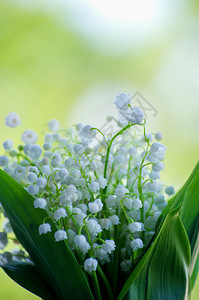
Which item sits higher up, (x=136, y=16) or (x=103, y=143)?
(x=136, y=16)

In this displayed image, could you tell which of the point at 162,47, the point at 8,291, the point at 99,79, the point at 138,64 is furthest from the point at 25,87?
the point at 8,291

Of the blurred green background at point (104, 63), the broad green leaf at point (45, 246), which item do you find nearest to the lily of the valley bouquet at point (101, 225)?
the broad green leaf at point (45, 246)

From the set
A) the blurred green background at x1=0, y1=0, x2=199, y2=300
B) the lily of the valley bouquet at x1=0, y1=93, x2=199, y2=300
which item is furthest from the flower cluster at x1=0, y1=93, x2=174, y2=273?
the blurred green background at x1=0, y1=0, x2=199, y2=300

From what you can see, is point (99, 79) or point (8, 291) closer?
point (8, 291)

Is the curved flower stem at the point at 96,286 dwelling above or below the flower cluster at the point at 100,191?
below

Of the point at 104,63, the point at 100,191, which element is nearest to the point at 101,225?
the point at 100,191

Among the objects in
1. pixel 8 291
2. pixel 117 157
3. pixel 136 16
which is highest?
pixel 136 16

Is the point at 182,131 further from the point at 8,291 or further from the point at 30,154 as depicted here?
the point at 30,154

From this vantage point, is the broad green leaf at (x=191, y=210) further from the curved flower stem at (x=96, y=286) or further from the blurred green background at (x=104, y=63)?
the blurred green background at (x=104, y=63)
